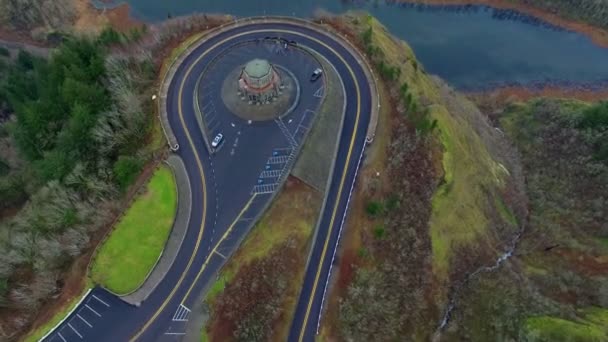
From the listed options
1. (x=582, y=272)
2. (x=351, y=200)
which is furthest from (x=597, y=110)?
(x=351, y=200)

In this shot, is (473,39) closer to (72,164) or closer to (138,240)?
(138,240)

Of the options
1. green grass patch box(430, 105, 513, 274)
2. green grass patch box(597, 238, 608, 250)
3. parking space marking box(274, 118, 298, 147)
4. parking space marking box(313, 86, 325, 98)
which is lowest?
green grass patch box(597, 238, 608, 250)

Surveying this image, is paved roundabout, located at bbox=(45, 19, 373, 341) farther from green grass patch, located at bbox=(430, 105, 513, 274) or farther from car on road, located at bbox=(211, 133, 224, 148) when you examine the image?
green grass patch, located at bbox=(430, 105, 513, 274)

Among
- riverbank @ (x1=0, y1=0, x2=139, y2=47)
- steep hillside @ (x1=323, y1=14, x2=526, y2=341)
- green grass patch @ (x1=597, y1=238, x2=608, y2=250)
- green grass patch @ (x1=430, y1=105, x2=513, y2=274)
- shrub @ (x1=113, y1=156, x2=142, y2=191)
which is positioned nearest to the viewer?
steep hillside @ (x1=323, y1=14, x2=526, y2=341)

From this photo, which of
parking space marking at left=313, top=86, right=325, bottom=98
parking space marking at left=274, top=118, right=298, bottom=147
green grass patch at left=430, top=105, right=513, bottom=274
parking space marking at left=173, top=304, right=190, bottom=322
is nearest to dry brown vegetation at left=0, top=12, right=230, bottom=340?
parking space marking at left=173, top=304, right=190, bottom=322

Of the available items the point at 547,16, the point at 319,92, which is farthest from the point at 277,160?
the point at 547,16

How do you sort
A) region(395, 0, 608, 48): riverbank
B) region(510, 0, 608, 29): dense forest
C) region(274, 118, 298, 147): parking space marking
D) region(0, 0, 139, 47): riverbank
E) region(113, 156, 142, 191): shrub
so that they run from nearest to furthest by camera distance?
1. region(113, 156, 142, 191): shrub
2. region(274, 118, 298, 147): parking space marking
3. region(510, 0, 608, 29): dense forest
4. region(395, 0, 608, 48): riverbank
5. region(0, 0, 139, 47): riverbank
